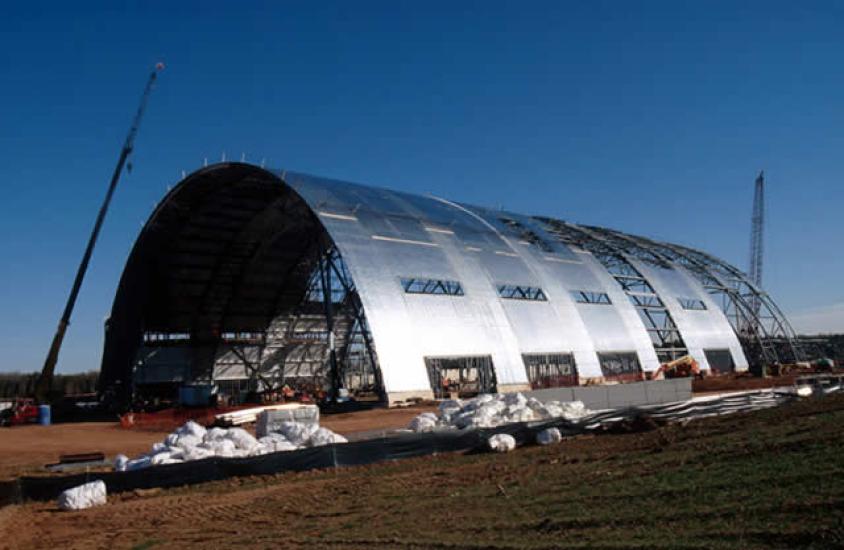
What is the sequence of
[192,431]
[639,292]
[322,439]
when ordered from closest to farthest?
[322,439] → [192,431] → [639,292]

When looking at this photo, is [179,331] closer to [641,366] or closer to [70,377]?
[641,366]

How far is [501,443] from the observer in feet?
68.7

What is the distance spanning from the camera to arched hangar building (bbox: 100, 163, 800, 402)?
3909 cm

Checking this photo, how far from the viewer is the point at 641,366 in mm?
49094

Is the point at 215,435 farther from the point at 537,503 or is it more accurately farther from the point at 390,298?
the point at 390,298

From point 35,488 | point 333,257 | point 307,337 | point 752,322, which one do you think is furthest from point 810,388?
point 307,337

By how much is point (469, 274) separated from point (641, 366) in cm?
1518

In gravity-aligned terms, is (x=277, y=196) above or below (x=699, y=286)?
above

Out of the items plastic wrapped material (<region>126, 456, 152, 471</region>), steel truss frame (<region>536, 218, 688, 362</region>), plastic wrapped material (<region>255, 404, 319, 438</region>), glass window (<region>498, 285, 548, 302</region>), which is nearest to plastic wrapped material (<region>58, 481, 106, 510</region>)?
plastic wrapped material (<region>126, 456, 152, 471</region>)

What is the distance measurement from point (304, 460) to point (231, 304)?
39.3 meters

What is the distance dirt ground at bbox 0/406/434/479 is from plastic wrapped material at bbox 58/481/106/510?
24.2ft

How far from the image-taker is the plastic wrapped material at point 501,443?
20.8 metres

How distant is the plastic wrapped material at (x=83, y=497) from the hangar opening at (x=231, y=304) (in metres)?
23.8

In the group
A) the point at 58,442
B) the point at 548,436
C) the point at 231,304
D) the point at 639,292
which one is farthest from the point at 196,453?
the point at 639,292
